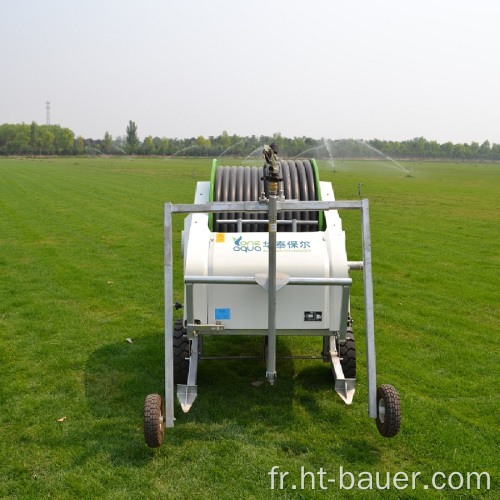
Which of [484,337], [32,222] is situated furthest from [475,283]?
[32,222]

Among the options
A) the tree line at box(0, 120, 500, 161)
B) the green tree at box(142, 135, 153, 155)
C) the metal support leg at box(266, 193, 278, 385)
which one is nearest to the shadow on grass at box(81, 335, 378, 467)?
the metal support leg at box(266, 193, 278, 385)

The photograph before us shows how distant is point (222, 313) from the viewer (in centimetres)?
544

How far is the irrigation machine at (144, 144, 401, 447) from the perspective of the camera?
476 cm

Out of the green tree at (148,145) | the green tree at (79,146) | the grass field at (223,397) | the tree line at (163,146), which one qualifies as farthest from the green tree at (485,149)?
the grass field at (223,397)

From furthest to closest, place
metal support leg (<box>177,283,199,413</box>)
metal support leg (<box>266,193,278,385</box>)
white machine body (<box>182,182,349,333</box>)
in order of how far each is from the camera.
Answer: white machine body (<box>182,182,349,333</box>), metal support leg (<box>177,283,199,413</box>), metal support leg (<box>266,193,278,385</box>)

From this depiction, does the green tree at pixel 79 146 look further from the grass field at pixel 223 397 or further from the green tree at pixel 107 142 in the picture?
the grass field at pixel 223 397

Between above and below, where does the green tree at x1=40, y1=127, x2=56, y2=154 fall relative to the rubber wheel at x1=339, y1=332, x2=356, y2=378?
above

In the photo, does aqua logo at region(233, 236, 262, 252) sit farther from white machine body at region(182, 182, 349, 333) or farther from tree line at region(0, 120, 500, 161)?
tree line at region(0, 120, 500, 161)

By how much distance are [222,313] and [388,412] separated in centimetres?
183

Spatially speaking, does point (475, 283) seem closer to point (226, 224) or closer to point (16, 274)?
point (226, 224)

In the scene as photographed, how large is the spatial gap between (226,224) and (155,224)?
467 inches

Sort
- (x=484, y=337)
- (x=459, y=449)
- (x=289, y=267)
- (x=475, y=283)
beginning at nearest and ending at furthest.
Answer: (x=459, y=449) < (x=289, y=267) < (x=484, y=337) < (x=475, y=283)

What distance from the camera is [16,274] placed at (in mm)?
11172

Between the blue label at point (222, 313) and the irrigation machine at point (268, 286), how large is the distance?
0.03 ft
